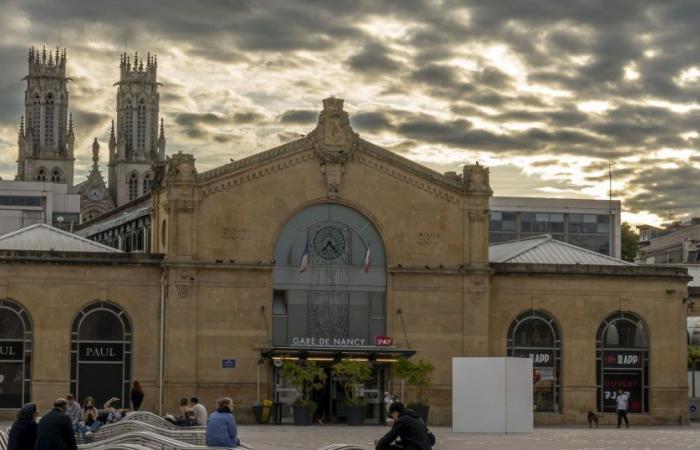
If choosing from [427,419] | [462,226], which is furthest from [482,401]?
[462,226]

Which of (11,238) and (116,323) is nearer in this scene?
(116,323)

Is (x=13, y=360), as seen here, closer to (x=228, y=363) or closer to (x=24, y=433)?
(x=228, y=363)

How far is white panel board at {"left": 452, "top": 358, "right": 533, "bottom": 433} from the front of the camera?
191 ft

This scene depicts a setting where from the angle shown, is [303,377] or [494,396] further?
[303,377]

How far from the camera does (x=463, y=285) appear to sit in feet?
240

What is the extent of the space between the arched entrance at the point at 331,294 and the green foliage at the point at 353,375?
934 mm

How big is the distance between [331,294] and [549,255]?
1334 cm

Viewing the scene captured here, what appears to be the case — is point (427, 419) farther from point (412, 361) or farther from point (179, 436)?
point (179, 436)

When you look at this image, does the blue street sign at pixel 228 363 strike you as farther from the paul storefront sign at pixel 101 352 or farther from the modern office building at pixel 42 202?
the modern office building at pixel 42 202

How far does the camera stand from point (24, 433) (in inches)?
1186

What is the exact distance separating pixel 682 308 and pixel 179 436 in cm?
3948

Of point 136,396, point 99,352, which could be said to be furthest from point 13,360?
point 136,396

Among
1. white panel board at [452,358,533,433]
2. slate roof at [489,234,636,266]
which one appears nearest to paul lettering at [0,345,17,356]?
white panel board at [452,358,533,433]

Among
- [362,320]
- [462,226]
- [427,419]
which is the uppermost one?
[462,226]
